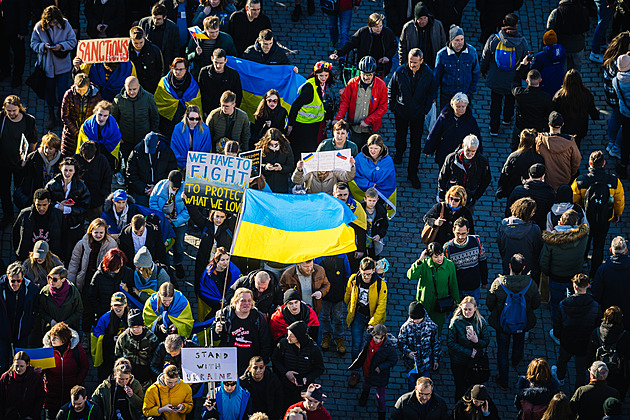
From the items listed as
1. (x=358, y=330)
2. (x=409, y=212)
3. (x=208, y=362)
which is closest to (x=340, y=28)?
(x=409, y=212)

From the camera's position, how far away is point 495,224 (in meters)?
20.1

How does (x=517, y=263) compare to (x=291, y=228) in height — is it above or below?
below

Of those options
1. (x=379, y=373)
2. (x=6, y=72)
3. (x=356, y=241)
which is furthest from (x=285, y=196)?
(x=6, y=72)

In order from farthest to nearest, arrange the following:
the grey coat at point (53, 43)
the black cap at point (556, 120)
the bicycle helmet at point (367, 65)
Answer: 1. the grey coat at point (53, 43)
2. the bicycle helmet at point (367, 65)
3. the black cap at point (556, 120)

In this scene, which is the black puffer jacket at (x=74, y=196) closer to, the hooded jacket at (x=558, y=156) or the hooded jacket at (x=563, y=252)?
the hooded jacket at (x=563, y=252)

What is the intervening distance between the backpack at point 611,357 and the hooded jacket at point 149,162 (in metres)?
6.34

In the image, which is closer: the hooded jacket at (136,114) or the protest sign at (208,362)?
the protest sign at (208,362)

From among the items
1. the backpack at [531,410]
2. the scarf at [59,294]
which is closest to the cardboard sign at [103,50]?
the scarf at [59,294]

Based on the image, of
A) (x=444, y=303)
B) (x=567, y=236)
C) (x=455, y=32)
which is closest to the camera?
(x=444, y=303)

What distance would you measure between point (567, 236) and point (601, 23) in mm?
6051

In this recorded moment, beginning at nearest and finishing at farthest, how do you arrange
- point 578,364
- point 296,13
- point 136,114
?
1. point 578,364
2. point 136,114
3. point 296,13

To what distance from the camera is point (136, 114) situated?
1931 cm

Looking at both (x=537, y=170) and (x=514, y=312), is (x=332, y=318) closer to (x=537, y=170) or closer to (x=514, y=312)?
(x=514, y=312)

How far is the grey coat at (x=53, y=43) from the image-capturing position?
2041 cm
